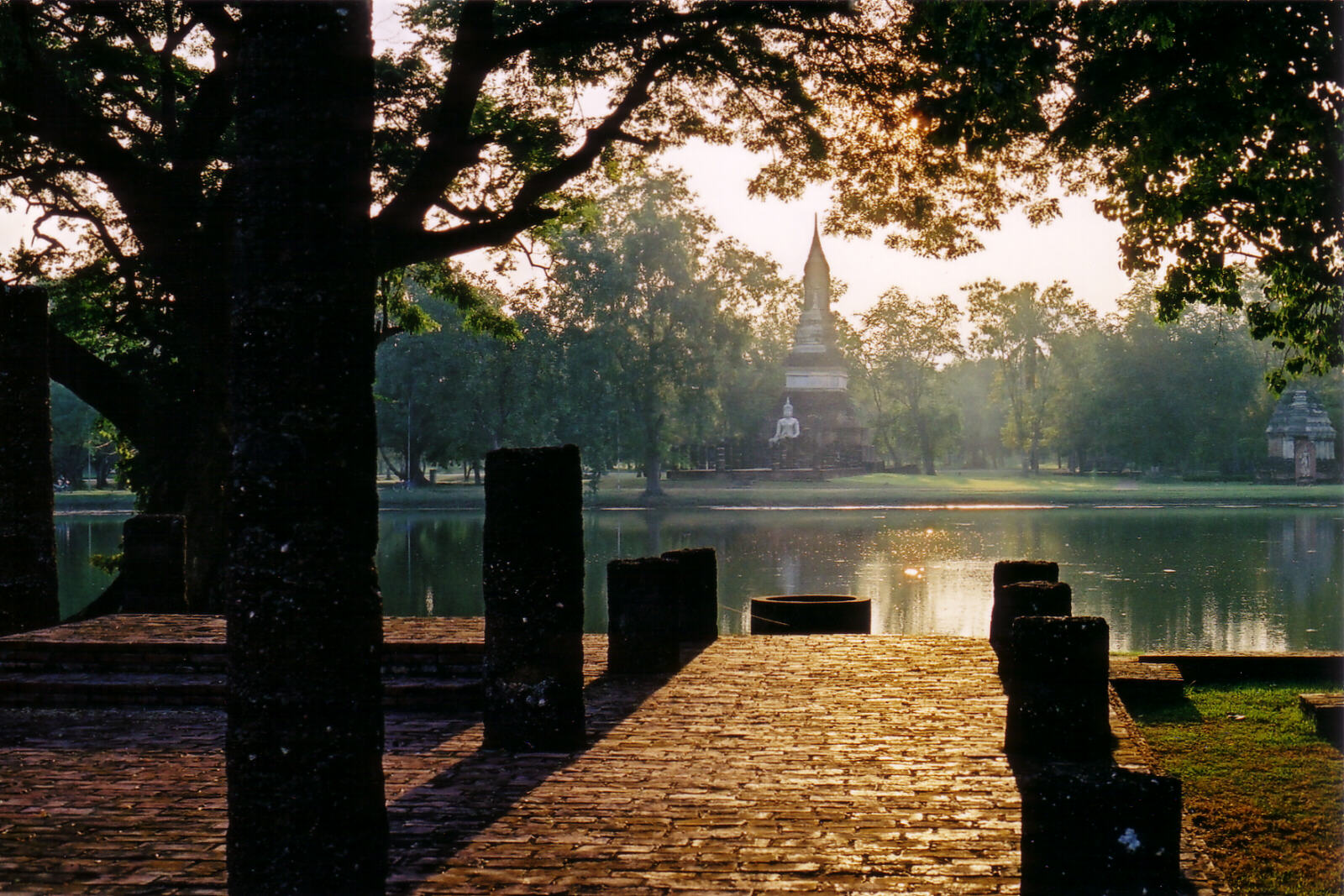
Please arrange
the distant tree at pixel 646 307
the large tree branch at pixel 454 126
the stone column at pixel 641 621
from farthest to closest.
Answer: the distant tree at pixel 646 307, the large tree branch at pixel 454 126, the stone column at pixel 641 621

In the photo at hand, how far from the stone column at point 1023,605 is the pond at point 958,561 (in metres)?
8.58

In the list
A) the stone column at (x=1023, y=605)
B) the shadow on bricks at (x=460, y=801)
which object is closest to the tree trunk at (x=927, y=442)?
the stone column at (x=1023, y=605)

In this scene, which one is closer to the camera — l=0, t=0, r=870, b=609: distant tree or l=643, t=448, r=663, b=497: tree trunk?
l=0, t=0, r=870, b=609: distant tree

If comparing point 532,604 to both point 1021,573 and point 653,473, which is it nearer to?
point 1021,573

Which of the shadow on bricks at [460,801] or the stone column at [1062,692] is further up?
the stone column at [1062,692]

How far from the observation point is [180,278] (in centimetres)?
1389

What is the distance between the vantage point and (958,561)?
30.0m

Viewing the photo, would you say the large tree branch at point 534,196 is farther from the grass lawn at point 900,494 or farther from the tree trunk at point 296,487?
the grass lawn at point 900,494

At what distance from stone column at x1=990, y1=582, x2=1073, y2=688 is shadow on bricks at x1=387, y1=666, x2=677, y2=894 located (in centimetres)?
325

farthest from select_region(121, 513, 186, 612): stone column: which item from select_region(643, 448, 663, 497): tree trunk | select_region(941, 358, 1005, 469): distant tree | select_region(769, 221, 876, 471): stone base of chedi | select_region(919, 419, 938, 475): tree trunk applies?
select_region(941, 358, 1005, 469): distant tree

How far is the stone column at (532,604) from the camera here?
7367 mm

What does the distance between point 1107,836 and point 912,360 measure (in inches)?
2746

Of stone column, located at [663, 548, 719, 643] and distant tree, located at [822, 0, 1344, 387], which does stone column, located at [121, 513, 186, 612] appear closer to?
stone column, located at [663, 548, 719, 643]

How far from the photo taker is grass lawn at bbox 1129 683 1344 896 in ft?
21.1
